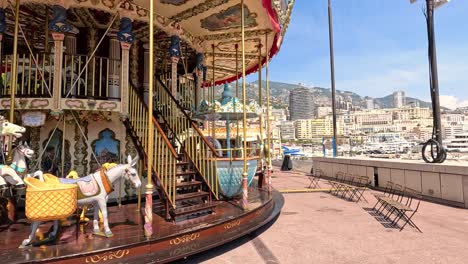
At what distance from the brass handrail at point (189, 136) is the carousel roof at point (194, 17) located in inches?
82.8

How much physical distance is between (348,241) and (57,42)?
790cm

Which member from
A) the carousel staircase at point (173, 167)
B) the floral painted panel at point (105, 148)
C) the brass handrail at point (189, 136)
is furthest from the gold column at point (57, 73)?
the brass handrail at point (189, 136)

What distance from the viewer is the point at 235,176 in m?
7.93

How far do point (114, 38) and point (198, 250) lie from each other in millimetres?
6857

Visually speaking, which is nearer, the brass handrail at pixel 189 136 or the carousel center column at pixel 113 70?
the brass handrail at pixel 189 136

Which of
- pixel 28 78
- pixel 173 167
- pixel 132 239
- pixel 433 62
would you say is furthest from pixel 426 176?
pixel 28 78

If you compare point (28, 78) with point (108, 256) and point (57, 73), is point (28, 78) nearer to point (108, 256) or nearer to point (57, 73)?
point (57, 73)

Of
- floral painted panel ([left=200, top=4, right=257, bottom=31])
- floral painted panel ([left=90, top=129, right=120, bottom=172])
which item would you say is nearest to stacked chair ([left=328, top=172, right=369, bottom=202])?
floral painted panel ([left=200, top=4, right=257, bottom=31])

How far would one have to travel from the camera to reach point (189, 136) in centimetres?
843

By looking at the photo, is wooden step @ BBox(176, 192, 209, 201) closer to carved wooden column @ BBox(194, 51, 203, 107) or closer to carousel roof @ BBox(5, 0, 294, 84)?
carousel roof @ BBox(5, 0, 294, 84)

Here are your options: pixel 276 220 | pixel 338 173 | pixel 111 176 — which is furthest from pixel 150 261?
pixel 338 173

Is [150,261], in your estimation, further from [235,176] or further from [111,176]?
[235,176]

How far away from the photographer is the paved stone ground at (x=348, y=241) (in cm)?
526

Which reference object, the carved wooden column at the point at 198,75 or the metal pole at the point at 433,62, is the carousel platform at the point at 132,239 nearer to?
the carved wooden column at the point at 198,75
